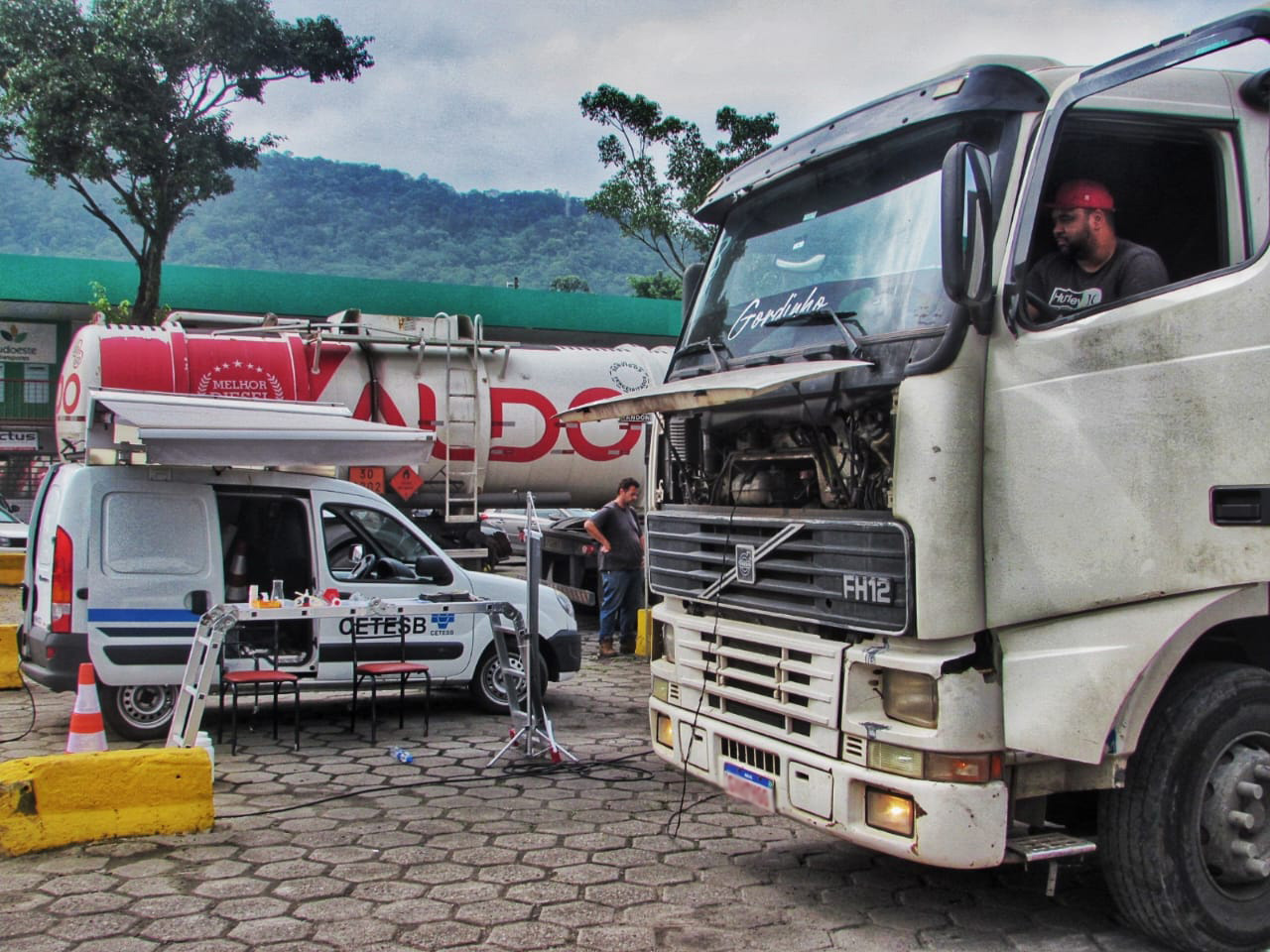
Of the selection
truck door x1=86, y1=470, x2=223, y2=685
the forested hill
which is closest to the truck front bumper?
truck door x1=86, y1=470, x2=223, y2=685

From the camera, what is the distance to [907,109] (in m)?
4.68

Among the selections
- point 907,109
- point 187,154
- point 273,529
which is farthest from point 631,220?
point 907,109

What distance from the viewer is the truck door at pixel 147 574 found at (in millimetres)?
7559

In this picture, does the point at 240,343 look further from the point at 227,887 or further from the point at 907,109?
the point at 907,109

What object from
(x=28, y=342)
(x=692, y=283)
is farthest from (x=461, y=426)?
(x=28, y=342)

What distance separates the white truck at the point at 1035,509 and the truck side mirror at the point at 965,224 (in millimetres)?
11

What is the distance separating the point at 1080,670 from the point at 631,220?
91.3 feet

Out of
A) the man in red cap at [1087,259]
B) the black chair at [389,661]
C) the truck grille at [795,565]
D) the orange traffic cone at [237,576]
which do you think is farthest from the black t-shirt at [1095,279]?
the orange traffic cone at [237,576]

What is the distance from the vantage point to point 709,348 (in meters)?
5.42

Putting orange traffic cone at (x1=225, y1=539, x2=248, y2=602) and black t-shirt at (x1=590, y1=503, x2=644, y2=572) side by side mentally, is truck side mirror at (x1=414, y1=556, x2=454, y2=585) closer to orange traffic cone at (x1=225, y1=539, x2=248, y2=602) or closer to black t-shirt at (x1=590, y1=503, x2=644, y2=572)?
orange traffic cone at (x1=225, y1=539, x2=248, y2=602)

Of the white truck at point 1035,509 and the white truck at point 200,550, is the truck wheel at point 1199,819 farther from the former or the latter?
the white truck at point 200,550

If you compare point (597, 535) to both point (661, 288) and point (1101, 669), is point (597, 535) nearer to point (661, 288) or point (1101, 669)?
point (1101, 669)

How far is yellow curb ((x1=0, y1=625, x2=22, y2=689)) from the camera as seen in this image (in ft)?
31.2

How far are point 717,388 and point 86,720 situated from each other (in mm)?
3753
